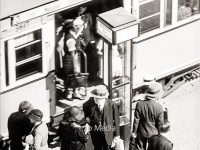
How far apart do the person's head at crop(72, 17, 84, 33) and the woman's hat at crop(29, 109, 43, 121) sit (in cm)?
221

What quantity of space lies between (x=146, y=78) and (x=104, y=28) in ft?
4.19

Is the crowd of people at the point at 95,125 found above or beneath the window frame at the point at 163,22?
beneath

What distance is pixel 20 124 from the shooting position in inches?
600

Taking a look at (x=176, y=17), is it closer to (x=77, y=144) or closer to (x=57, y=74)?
(x=57, y=74)

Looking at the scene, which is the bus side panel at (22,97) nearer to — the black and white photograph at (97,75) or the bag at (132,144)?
the black and white photograph at (97,75)

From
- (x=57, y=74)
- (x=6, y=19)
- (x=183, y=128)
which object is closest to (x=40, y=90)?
(x=57, y=74)

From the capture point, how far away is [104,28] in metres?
15.8

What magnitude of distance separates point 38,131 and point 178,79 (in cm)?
466

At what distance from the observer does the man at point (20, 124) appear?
49.5ft

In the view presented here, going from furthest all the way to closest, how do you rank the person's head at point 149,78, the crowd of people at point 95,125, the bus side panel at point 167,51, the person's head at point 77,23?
1. the bus side panel at point 167,51
2. the person's head at point 149,78
3. the person's head at point 77,23
4. the crowd of people at point 95,125

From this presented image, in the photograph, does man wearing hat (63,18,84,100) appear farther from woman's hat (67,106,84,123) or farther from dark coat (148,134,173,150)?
dark coat (148,134,173,150)

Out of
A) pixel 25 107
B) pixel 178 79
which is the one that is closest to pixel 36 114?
pixel 25 107

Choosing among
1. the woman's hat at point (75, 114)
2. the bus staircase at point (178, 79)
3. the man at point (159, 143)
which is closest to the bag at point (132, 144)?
the man at point (159, 143)

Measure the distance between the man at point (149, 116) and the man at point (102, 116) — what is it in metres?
0.39
